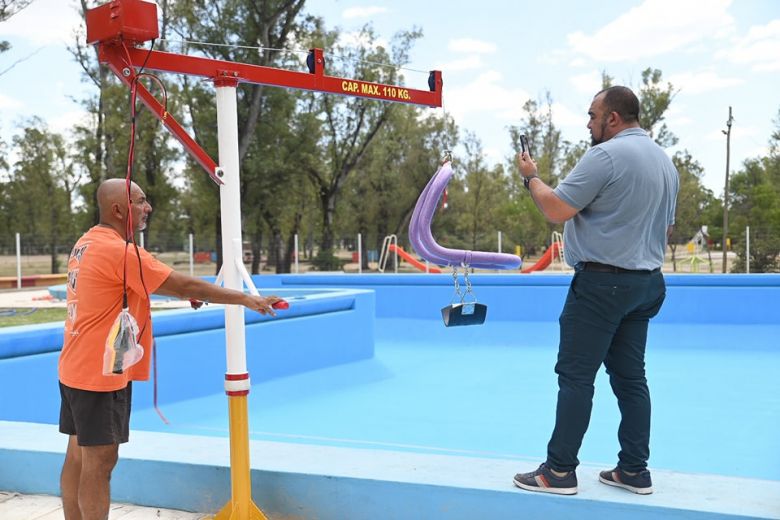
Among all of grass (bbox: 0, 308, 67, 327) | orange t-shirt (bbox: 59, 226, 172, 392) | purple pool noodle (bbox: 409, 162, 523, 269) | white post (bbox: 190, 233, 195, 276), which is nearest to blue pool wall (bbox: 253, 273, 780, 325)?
grass (bbox: 0, 308, 67, 327)

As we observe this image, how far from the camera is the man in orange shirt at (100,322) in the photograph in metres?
2.46

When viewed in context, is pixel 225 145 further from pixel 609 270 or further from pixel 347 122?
pixel 347 122

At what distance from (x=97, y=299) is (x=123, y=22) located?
0.94m

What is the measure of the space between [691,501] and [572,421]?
456 millimetres

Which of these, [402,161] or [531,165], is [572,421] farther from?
[402,161]

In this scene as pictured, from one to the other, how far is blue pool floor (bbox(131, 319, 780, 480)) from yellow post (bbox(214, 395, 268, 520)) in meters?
2.09

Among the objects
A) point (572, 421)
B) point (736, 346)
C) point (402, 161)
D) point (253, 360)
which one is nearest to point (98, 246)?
point (572, 421)

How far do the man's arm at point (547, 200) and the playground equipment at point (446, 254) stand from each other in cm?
57

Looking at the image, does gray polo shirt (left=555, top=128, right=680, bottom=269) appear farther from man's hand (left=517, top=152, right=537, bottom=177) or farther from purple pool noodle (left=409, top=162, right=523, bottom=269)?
purple pool noodle (left=409, top=162, right=523, bottom=269)

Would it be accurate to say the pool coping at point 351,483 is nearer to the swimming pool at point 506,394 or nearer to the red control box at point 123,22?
the swimming pool at point 506,394

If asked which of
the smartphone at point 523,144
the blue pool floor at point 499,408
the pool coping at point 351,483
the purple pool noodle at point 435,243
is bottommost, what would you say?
the blue pool floor at point 499,408

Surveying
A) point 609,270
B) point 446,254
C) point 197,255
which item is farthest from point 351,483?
point 197,255

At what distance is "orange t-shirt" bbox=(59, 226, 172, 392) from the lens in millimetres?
2461

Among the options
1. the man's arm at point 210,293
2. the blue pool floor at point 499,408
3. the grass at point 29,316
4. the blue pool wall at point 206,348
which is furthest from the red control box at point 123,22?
the grass at point 29,316
